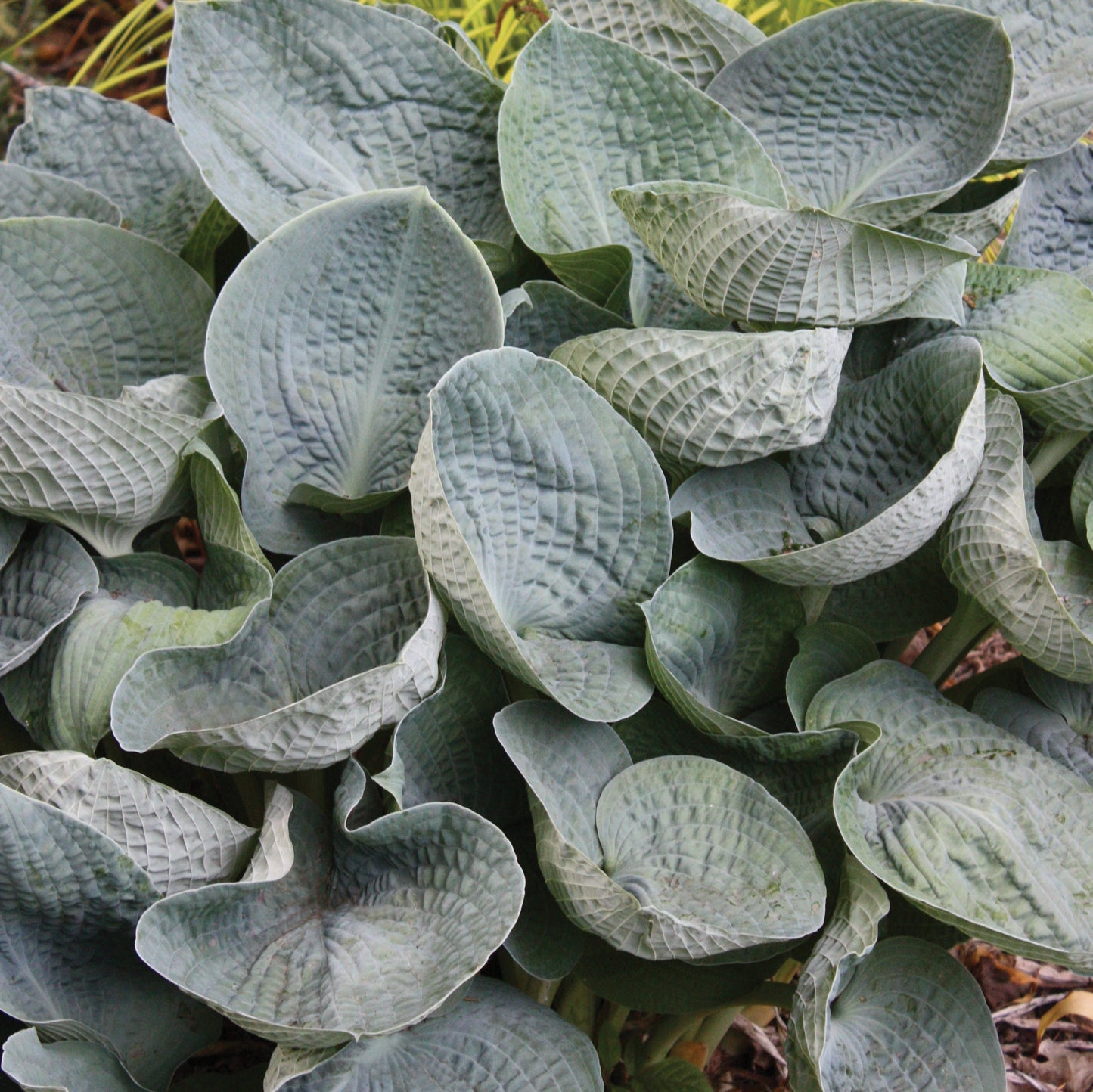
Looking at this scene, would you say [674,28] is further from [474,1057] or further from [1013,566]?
[474,1057]

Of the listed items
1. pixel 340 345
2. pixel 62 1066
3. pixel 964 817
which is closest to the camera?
pixel 62 1066

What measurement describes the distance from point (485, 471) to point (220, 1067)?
2.18ft

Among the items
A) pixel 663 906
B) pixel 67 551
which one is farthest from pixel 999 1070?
pixel 67 551

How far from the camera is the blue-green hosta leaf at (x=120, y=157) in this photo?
1.07 metres

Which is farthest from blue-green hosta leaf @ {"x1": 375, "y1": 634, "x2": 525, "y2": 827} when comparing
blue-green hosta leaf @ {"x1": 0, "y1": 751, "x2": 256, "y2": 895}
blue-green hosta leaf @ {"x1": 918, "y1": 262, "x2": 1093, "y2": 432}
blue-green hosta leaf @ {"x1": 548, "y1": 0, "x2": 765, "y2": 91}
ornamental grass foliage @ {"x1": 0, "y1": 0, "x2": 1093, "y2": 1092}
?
blue-green hosta leaf @ {"x1": 548, "y1": 0, "x2": 765, "y2": 91}

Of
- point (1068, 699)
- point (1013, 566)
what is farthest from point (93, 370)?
point (1068, 699)

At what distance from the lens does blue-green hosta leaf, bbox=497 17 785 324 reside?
95cm

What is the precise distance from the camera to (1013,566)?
832mm

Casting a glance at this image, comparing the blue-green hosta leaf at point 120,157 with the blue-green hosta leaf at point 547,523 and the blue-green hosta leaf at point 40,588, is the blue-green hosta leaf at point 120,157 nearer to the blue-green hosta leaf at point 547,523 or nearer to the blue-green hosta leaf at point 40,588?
the blue-green hosta leaf at point 40,588

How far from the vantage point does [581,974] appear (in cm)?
91

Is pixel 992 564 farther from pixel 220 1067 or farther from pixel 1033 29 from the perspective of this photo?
pixel 220 1067

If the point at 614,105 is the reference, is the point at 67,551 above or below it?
below

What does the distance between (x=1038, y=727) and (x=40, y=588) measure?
30.2 inches

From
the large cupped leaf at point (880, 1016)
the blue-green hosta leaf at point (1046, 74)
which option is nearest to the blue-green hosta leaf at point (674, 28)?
the blue-green hosta leaf at point (1046, 74)
